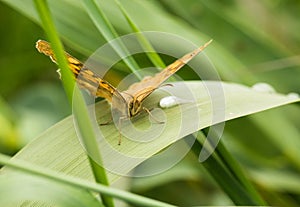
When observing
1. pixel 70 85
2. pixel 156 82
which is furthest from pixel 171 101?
pixel 70 85

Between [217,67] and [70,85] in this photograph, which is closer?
[70,85]

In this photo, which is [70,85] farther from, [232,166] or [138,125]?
[232,166]

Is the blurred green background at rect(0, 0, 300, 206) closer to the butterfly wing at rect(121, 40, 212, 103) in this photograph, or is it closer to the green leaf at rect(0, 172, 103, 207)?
the butterfly wing at rect(121, 40, 212, 103)

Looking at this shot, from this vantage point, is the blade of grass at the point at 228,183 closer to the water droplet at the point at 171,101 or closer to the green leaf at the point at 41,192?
the water droplet at the point at 171,101

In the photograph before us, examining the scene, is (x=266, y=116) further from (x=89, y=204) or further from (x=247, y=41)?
(x=89, y=204)

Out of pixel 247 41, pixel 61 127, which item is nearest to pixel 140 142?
pixel 61 127

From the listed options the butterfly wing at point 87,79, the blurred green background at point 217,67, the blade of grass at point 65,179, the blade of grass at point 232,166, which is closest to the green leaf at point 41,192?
the blade of grass at point 65,179
